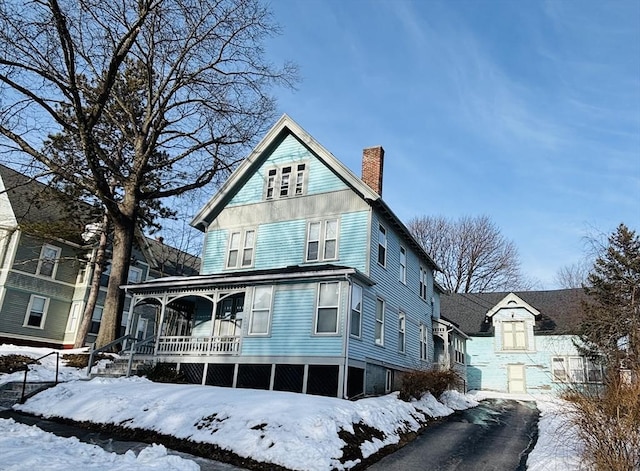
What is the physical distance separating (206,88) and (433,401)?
1626 cm

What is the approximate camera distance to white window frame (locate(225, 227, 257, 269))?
19.6m

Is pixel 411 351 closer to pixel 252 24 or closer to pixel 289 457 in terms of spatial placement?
pixel 289 457

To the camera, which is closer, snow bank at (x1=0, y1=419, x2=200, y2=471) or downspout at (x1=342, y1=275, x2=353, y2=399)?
snow bank at (x1=0, y1=419, x2=200, y2=471)

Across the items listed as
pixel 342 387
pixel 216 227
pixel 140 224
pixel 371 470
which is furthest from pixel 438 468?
pixel 140 224

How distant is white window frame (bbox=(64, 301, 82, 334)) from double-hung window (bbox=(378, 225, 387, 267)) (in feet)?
79.2

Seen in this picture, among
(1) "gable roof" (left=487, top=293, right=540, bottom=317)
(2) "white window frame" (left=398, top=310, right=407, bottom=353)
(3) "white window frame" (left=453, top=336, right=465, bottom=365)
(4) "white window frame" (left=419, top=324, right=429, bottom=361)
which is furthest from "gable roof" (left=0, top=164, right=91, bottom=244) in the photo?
(1) "gable roof" (left=487, top=293, right=540, bottom=317)

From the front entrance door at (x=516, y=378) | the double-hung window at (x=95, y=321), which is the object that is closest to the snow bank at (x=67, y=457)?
the double-hung window at (x=95, y=321)

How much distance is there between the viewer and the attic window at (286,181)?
1931 centimetres

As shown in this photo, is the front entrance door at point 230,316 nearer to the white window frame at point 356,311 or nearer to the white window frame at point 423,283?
the white window frame at point 356,311

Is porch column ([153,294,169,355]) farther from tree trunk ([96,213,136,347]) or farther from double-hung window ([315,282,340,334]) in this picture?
double-hung window ([315,282,340,334])

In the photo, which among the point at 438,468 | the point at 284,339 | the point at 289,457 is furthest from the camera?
the point at 284,339

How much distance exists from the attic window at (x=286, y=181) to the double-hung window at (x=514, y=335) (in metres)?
19.9

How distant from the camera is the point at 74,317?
32656 millimetres

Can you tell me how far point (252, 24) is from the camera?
1998 centimetres
